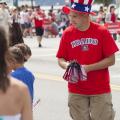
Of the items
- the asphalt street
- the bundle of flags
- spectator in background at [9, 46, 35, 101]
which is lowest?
the asphalt street

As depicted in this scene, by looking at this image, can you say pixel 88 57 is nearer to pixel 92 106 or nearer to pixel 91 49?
pixel 91 49

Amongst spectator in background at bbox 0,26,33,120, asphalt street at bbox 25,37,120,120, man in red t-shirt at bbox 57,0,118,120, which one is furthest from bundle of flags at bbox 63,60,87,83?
spectator in background at bbox 0,26,33,120

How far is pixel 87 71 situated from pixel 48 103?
5.09 m

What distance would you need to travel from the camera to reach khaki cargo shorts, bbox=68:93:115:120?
6043 millimetres

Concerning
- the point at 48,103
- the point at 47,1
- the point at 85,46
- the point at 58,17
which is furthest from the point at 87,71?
the point at 47,1

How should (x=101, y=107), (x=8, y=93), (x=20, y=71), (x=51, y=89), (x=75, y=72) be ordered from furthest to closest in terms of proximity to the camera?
1. (x=51, y=89)
2. (x=101, y=107)
3. (x=75, y=72)
4. (x=20, y=71)
5. (x=8, y=93)

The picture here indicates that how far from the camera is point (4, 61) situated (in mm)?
3262

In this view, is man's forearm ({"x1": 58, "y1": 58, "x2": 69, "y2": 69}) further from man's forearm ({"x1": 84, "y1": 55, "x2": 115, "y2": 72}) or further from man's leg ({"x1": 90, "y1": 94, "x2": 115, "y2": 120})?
man's leg ({"x1": 90, "y1": 94, "x2": 115, "y2": 120})

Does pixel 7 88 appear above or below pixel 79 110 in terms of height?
above

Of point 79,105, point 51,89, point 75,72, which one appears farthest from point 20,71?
point 51,89

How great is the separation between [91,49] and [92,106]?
623mm

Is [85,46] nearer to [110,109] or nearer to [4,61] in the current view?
[110,109]

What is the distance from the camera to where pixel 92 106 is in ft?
19.9

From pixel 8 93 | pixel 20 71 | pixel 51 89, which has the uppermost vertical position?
pixel 8 93
